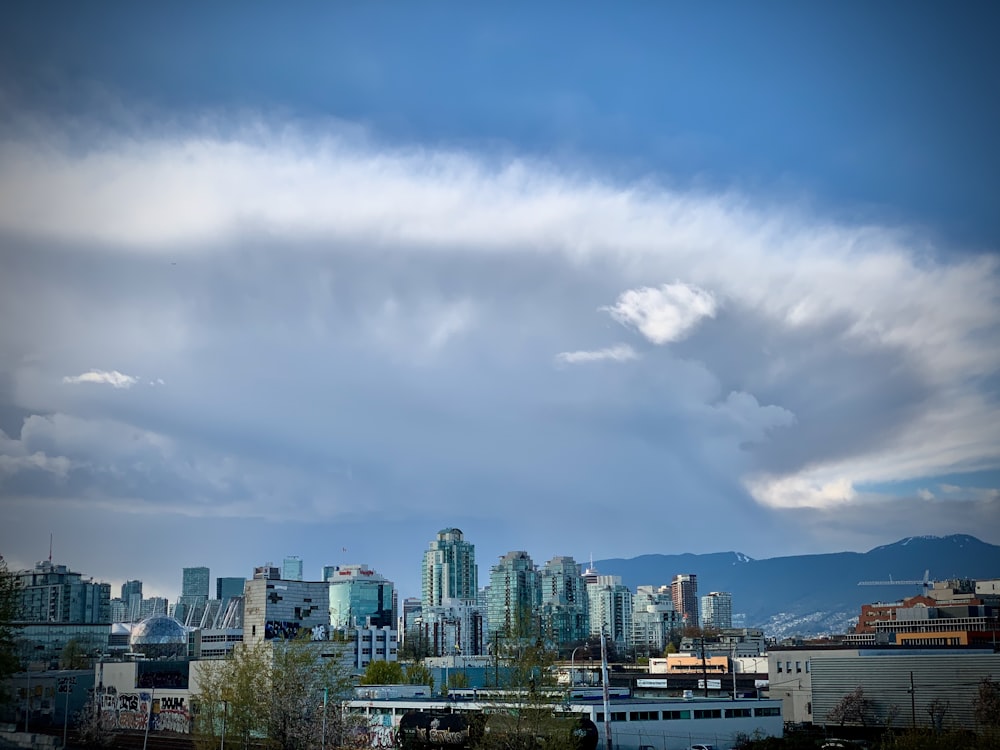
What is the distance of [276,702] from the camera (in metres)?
65.4

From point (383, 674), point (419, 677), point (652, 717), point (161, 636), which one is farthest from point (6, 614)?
point (161, 636)

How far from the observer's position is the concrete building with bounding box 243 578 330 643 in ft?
413

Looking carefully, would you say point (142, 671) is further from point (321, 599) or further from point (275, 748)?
point (275, 748)

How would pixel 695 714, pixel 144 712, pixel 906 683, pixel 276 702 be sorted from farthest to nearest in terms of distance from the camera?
pixel 144 712
pixel 695 714
pixel 906 683
pixel 276 702

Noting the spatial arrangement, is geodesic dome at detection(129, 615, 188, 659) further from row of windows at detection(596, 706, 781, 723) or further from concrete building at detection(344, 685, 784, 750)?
row of windows at detection(596, 706, 781, 723)

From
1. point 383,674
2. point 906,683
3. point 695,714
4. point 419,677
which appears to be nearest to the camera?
point 906,683

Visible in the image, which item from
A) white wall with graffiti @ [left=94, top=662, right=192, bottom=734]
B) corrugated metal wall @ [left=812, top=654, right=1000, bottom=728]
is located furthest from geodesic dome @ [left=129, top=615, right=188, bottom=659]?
corrugated metal wall @ [left=812, top=654, right=1000, bottom=728]

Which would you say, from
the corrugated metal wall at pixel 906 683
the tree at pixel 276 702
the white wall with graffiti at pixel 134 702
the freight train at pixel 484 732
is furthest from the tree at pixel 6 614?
the corrugated metal wall at pixel 906 683

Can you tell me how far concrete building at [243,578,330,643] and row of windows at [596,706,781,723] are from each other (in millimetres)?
56913

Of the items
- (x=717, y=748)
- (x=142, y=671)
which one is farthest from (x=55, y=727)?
(x=717, y=748)

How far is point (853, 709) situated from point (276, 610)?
6972cm

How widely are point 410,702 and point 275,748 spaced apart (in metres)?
18.9

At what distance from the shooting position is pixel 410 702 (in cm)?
8319

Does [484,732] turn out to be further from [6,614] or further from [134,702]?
[134,702]
